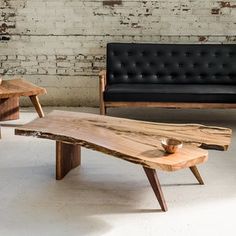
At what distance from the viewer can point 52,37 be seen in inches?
218

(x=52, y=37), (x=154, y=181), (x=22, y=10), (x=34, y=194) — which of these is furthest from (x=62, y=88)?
(x=154, y=181)

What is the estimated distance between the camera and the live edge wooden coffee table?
265cm

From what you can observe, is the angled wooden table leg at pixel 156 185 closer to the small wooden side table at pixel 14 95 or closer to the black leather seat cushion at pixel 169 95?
the black leather seat cushion at pixel 169 95

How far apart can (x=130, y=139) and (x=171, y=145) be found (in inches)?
14.0

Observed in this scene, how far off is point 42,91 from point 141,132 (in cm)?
180

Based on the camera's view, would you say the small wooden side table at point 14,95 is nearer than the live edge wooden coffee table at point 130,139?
No

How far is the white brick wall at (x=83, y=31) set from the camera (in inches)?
213

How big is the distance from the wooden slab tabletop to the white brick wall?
7.17ft

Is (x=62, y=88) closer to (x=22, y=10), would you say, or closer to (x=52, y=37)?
(x=52, y=37)

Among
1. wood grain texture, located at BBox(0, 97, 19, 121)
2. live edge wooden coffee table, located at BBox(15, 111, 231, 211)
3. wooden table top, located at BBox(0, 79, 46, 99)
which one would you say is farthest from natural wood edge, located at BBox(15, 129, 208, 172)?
wood grain texture, located at BBox(0, 97, 19, 121)

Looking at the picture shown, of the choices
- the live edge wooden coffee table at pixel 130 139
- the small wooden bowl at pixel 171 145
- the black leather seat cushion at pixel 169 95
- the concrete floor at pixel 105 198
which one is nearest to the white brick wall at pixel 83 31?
the black leather seat cushion at pixel 169 95

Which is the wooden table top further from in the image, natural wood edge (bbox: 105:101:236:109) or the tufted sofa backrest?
the tufted sofa backrest

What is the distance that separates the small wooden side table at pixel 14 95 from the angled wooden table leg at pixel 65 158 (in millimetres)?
1205

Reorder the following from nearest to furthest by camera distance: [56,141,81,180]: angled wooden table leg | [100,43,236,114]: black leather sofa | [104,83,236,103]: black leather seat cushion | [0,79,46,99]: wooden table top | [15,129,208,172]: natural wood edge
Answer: [15,129,208,172]: natural wood edge → [56,141,81,180]: angled wooden table leg → [0,79,46,99]: wooden table top → [104,83,236,103]: black leather seat cushion → [100,43,236,114]: black leather sofa
